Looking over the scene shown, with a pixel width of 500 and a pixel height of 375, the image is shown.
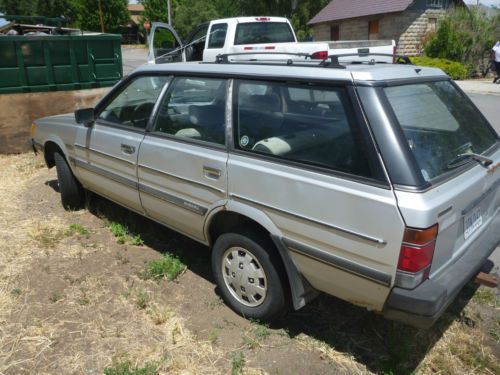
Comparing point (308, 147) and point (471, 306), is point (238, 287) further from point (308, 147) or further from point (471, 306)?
point (471, 306)

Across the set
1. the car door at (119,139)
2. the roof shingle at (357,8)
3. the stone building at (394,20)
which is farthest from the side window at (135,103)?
the roof shingle at (357,8)

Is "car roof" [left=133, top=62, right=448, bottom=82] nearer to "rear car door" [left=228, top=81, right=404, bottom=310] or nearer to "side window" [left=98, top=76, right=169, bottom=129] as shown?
"rear car door" [left=228, top=81, right=404, bottom=310]

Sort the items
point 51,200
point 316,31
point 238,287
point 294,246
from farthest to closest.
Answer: point 316,31
point 51,200
point 238,287
point 294,246

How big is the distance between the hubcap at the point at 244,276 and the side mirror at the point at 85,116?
2.02m

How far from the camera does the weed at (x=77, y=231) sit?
15.0ft

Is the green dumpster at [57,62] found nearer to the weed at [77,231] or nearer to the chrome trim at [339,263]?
the weed at [77,231]

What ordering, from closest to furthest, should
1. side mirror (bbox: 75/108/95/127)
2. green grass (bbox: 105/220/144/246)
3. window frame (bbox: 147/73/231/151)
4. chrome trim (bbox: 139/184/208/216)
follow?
window frame (bbox: 147/73/231/151)
chrome trim (bbox: 139/184/208/216)
side mirror (bbox: 75/108/95/127)
green grass (bbox: 105/220/144/246)

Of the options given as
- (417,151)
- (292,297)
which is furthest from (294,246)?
(417,151)

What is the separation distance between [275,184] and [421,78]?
1162 millimetres

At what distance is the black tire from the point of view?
4.88 metres

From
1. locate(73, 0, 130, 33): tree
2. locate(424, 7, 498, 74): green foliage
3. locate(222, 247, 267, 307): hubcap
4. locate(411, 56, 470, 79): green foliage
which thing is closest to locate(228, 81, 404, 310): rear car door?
locate(222, 247, 267, 307): hubcap

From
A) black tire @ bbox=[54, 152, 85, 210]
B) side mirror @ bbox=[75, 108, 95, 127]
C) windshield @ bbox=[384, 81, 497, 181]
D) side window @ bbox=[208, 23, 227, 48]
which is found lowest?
black tire @ bbox=[54, 152, 85, 210]

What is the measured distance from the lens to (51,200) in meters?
5.53

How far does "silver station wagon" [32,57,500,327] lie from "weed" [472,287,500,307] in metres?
0.74
